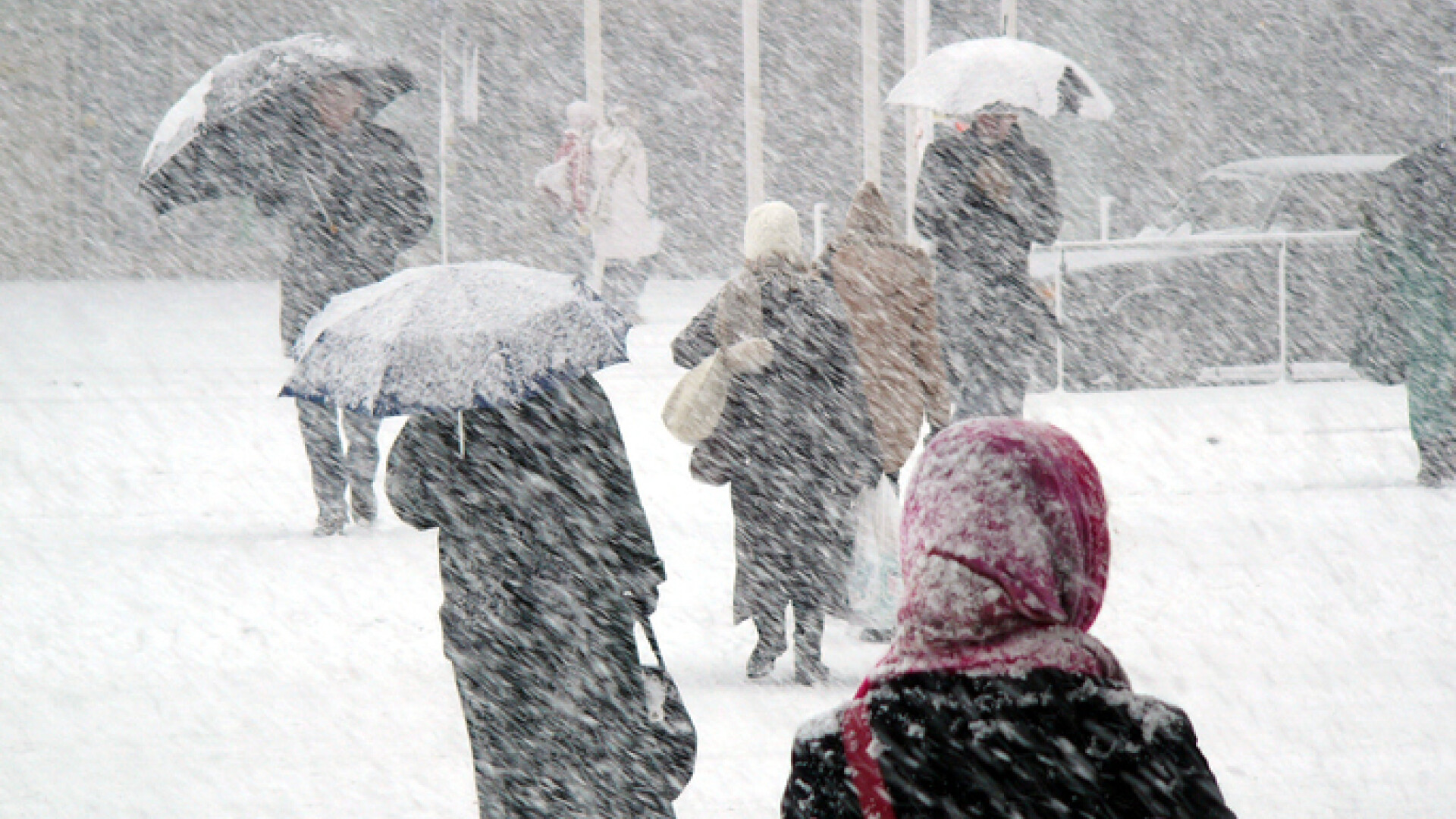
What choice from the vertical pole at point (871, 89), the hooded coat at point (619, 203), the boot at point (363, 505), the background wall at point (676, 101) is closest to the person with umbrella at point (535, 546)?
the boot at point (363, 505)

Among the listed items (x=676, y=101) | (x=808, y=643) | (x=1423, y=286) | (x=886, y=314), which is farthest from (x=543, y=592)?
(x=676, y=101)

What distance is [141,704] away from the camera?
5734 mm

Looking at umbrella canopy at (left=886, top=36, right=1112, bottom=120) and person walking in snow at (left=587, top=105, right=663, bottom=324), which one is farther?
person walking in snow at (left=587, top=105, right=663, bottom=324)

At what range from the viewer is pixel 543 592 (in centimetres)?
381

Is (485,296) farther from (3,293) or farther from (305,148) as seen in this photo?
(3,293)

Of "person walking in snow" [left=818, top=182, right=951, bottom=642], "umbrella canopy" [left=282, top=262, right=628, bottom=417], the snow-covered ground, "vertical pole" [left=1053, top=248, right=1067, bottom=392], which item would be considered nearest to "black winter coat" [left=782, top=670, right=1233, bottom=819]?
"umbrella canopy" [left=282, top=262, right=628, bottom=417]

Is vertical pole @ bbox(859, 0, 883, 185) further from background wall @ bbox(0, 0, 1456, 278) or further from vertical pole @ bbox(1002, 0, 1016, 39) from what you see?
background wall @ bbox(0, 0, 1456, 278)

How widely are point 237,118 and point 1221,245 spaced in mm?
7686

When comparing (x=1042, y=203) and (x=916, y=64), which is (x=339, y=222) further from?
(x=916, y=64)

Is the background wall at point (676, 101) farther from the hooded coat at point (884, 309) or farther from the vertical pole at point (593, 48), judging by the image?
the hooded coat at point (884, 309)

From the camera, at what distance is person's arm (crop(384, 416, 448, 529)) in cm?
382

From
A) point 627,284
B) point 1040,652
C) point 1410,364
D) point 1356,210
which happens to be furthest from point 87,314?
point 1040,652

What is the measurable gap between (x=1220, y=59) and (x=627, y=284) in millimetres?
10057

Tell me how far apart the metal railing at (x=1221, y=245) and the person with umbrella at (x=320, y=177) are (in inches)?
234
